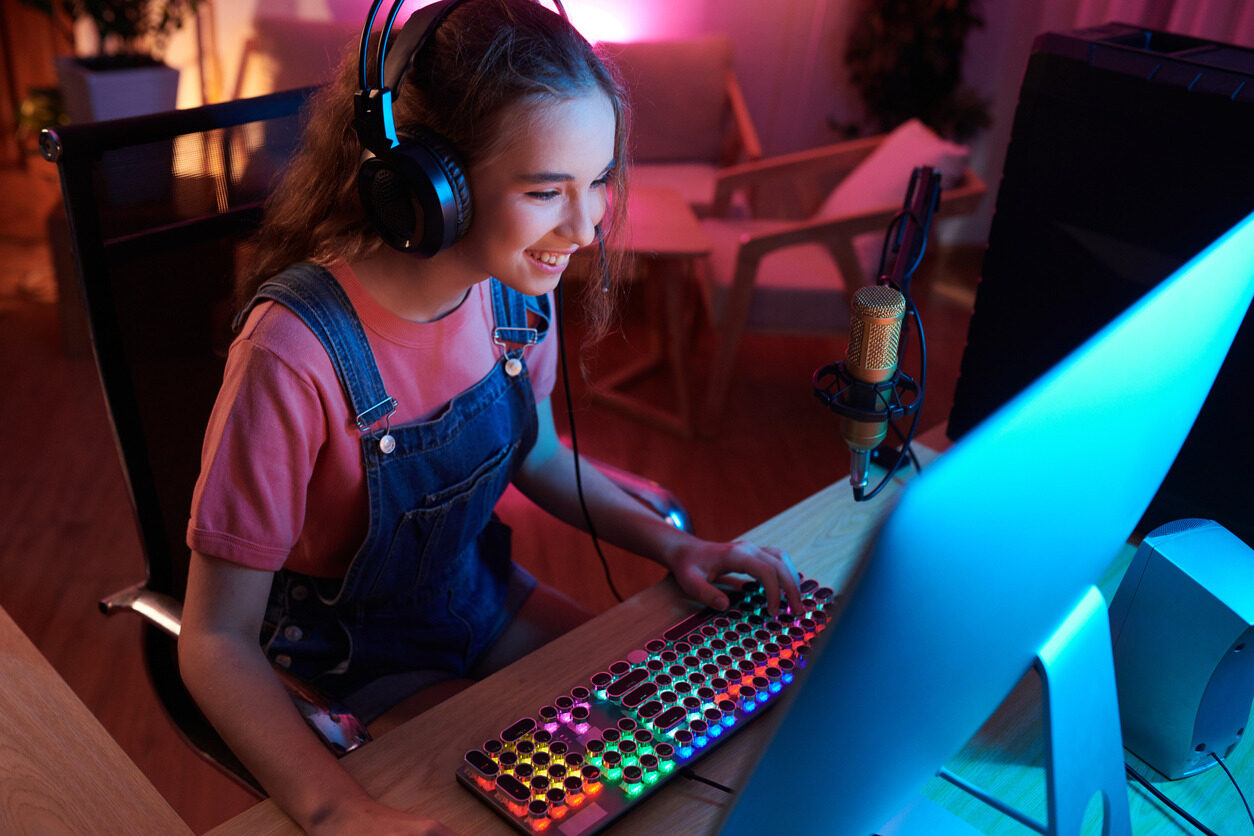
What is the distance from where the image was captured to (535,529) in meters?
2.26

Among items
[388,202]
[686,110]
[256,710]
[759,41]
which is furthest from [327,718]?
[759,41]

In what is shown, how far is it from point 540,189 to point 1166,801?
2.20ft

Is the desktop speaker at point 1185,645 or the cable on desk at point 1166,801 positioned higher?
the desktop speaker at point 1185,645

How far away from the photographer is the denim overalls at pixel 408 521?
0.86m

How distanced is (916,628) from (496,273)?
581 millimetres

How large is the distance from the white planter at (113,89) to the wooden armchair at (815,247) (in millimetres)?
1575

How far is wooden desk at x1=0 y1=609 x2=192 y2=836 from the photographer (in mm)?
665

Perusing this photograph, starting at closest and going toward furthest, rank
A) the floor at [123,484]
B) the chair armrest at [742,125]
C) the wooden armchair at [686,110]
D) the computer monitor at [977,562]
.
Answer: the computer monitor at [977,562] < the floor at [123,484] < the chair armrest at [742,125] < the wooden armchair at [686,110]

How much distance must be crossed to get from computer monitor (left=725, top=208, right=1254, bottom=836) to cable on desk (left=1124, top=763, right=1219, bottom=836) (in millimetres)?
306

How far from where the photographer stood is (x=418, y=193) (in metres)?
0.79

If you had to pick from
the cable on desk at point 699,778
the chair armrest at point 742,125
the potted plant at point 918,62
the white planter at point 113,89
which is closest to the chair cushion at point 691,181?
the chair armrest at point 742,125

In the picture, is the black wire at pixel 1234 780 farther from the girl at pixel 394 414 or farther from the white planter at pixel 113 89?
the white planter at pixel 113 89

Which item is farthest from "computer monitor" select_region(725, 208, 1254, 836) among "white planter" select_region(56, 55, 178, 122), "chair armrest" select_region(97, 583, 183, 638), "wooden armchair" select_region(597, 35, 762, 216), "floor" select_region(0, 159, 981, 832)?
"wooden armchair" select_region(597, 35, 762, 216)

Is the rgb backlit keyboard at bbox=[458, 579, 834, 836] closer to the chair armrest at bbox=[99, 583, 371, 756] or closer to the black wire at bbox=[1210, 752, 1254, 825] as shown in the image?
the chair armrest at bbox=[99, 583, 371, 756]
